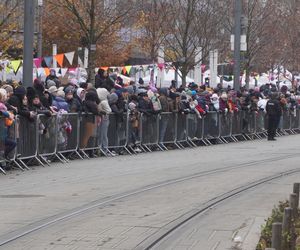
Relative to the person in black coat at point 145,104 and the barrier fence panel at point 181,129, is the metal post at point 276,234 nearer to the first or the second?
the person in black coat at point 145,104

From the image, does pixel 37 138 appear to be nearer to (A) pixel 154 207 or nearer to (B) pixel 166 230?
(A) pixel 154 207

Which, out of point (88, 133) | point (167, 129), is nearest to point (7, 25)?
point (167, 129)

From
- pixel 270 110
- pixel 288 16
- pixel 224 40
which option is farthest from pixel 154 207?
pixel 288 16

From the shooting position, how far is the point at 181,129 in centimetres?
2445

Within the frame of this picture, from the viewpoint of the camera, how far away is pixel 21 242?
8.90 meters

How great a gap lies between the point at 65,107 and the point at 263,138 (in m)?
13.5

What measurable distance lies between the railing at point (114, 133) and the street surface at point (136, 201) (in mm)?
534

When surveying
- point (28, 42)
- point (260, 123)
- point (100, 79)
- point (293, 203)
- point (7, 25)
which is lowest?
point (293, 203)

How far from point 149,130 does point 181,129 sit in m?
2.08

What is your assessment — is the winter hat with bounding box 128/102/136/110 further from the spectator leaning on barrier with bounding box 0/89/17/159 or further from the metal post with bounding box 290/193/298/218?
the metal post with bounding box 290/193/298/218

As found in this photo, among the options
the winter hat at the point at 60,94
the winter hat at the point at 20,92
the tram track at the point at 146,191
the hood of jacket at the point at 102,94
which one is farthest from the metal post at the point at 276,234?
the hood of jacket at the point at 102,94

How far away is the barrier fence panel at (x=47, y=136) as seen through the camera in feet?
57.7

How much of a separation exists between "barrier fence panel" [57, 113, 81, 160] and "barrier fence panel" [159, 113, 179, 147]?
171 inches

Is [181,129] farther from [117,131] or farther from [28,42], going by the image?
[28,42]
